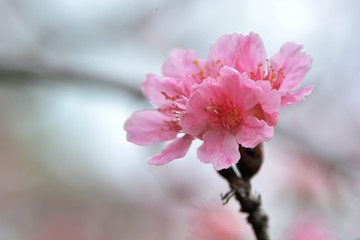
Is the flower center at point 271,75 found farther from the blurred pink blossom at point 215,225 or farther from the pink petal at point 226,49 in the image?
the blurred pink blossom at point 215,225

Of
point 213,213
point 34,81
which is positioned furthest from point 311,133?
point 213,213

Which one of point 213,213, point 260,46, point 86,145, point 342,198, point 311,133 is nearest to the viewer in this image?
point 260,46

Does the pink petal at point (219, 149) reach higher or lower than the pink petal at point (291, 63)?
lower

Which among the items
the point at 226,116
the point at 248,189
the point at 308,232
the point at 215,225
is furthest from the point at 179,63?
the point at 308,232

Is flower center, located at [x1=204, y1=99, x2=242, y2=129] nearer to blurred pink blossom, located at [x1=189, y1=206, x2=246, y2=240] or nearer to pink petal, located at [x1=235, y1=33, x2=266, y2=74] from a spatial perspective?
pink petal, located at [x1=235, y1=33, x2=266, y2=74]

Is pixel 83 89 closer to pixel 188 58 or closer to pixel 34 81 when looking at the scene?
pixel 34 81

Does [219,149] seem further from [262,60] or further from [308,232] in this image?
[308,232]

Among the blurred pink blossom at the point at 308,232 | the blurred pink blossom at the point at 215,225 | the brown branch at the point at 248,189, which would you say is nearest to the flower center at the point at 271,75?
the brown branch at the point at 248,189
